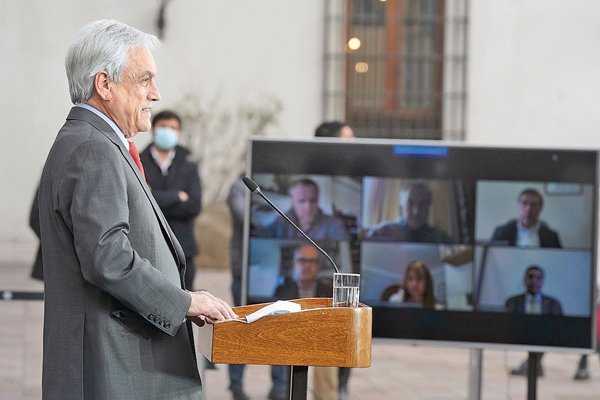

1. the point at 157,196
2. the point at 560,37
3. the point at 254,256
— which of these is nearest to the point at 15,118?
the point at 560,37

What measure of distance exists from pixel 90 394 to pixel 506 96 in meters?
13.9

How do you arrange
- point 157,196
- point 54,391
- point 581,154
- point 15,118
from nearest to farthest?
point 54,391, point 581,154, point 157,196, point 15,118

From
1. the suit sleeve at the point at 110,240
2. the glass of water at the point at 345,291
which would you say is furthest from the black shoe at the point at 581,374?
the suit sleeve at the point at 110,240

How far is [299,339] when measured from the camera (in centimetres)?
354

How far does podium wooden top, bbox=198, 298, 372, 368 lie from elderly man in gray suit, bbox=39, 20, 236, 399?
3.3 inches

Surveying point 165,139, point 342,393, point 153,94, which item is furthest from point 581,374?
point 153,94

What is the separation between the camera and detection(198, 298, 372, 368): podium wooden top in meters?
3.51

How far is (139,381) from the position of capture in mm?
3596

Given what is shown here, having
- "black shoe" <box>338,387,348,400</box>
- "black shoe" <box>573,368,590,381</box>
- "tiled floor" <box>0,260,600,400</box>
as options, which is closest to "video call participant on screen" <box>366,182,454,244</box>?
"black shoe" <box>338,387,348,400</box>

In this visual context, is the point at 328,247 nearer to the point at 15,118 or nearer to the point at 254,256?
the point at 254,256

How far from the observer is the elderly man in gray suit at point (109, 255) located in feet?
11.4

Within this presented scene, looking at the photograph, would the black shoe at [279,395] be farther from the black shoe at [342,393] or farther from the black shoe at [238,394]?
→ the black shoe at [342,393]

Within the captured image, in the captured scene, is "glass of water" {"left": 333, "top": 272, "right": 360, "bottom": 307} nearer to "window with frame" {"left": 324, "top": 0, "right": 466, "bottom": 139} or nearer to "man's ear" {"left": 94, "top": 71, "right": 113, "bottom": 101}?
"man's ear" {"left": 94, "top": 71, "right": 113, "bottom": 101}

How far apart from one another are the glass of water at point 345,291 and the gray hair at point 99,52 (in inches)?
32.2
